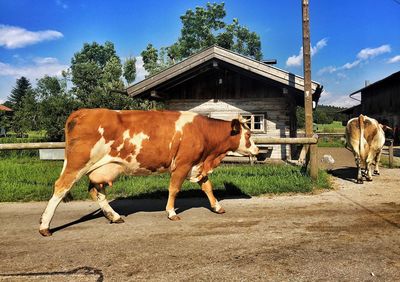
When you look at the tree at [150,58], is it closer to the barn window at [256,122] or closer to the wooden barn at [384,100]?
the wooden barn at [384,100]

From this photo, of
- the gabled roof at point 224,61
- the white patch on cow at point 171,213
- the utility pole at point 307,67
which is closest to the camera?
the white patch on cow at point 171,213

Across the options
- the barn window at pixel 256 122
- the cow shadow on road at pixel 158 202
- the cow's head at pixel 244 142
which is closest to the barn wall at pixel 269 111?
the barn window at pixel 256 122

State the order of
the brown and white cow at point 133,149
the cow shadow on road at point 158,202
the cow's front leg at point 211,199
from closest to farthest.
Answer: the brown and white cow at point 133,149, the cow's front leg at point 211,199, the cow shadow on road at point 158,202

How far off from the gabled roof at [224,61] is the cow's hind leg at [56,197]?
920 cm

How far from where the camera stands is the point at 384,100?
1435 inches

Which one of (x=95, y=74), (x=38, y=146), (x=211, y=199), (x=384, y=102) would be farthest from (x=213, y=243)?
(x=95, y=74)

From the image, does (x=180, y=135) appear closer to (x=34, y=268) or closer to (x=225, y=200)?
(x=225, y=200)

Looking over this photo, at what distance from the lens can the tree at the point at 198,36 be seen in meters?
56.6

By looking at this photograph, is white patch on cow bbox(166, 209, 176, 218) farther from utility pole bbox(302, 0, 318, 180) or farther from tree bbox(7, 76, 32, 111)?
tree bbox(7, 76, 32, 111)

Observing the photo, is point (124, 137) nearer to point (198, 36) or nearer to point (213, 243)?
point (213, 243)

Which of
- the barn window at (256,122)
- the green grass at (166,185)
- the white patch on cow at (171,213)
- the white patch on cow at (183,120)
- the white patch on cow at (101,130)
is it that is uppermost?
the barn window at (256,122)

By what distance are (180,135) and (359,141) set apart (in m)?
6.07

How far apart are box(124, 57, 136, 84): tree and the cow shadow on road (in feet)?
174

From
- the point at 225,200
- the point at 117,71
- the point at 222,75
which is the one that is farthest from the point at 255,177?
the point at 117,71
